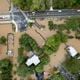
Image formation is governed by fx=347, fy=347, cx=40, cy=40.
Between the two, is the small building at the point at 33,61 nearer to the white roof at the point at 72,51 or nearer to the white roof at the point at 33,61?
the white roof at the point at 33,61

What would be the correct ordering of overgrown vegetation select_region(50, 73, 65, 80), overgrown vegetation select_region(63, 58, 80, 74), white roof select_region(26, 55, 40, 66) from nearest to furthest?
overgrown vegetation select_region(63, 58, 80, 74)
overgrown vegetation select_region(50, 73, 65, 80)
white roof select_region(26, 55, 40, 66)

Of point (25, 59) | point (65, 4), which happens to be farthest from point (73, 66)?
point (65, 4)

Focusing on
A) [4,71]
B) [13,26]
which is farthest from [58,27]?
[4,71]

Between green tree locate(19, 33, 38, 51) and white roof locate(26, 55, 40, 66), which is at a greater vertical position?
green tree locate(19, 33, 38, 51)

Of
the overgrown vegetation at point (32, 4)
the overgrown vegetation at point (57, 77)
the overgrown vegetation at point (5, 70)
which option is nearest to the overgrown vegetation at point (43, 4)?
the overgrown vegetation at point (32, 4)

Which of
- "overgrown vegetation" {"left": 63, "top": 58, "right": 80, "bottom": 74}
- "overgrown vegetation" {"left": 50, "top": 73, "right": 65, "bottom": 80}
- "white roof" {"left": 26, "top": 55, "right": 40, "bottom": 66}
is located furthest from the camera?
"white roof" {"left": 26, "top": 55, "right": 40, "bottom": 66}

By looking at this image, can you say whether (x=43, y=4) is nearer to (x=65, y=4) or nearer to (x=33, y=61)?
(x=65, y=4)

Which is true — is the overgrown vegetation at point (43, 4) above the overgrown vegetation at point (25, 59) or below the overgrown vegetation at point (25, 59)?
above

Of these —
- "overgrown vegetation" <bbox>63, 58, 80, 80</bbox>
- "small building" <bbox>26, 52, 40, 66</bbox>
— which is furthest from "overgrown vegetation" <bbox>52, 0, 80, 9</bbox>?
"small building" <bbox>26, 52, 40, 66</bbox>

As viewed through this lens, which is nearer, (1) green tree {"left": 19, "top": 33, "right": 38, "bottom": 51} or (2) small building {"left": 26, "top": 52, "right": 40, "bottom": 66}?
(1) green tree {"left": 19, "top": 33, "right": 38, "bottom": 51}

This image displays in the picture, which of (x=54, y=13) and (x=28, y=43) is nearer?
(x=28, y=43)

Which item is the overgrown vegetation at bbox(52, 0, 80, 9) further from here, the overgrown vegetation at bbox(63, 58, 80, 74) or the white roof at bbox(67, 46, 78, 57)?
the overgrown vegetation at bbox(63, 58, 80, 74)
